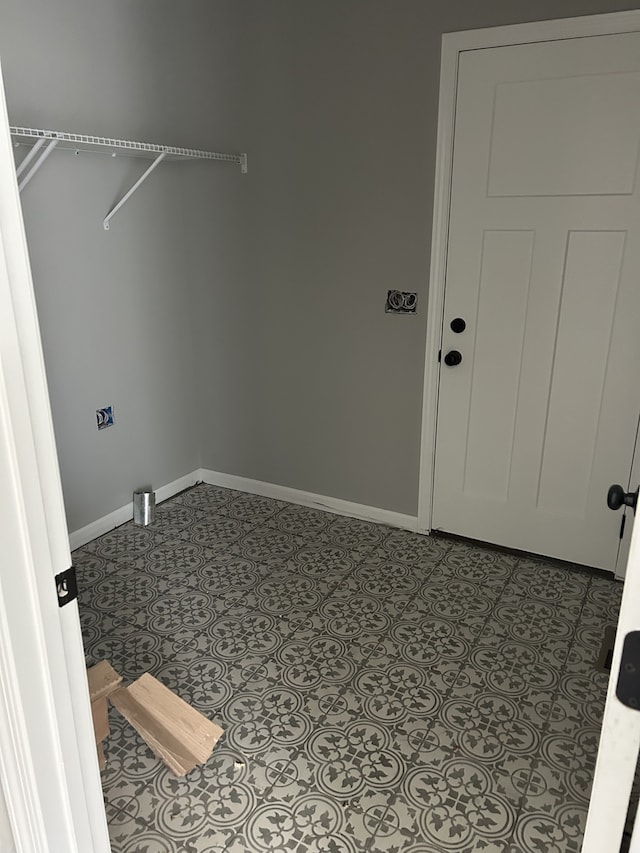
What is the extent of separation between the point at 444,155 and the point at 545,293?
2.27 ft

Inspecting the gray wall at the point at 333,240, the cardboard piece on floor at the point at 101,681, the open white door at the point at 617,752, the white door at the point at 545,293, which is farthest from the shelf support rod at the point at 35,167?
the open white door at the point at 617,752

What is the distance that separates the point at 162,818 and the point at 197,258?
2.55m

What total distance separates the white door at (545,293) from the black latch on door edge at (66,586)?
83.5 inches

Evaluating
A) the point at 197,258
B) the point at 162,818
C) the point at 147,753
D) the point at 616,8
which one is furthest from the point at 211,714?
the point at 616,8

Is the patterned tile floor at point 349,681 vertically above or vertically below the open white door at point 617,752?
below

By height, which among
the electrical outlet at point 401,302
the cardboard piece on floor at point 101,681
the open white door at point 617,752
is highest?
the electrical outlet at point 401,302

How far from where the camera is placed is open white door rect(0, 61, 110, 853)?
0.87 meters

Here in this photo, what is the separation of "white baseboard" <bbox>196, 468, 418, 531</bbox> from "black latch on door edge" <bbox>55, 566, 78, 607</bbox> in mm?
2307

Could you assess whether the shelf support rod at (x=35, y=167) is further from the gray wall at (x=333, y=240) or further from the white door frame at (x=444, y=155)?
the white door frame at (x=444, y=155)

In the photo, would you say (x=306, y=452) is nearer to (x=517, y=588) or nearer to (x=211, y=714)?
(x=517, y=588)

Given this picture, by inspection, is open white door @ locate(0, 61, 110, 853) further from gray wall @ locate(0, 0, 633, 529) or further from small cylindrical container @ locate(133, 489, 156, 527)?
small cylindrical container @ locate(133, 489, 156, 527)

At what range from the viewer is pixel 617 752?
74 centimetres

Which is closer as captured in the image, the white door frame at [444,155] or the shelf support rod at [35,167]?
the white door frame at [444,155]

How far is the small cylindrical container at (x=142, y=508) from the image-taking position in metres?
3.26
